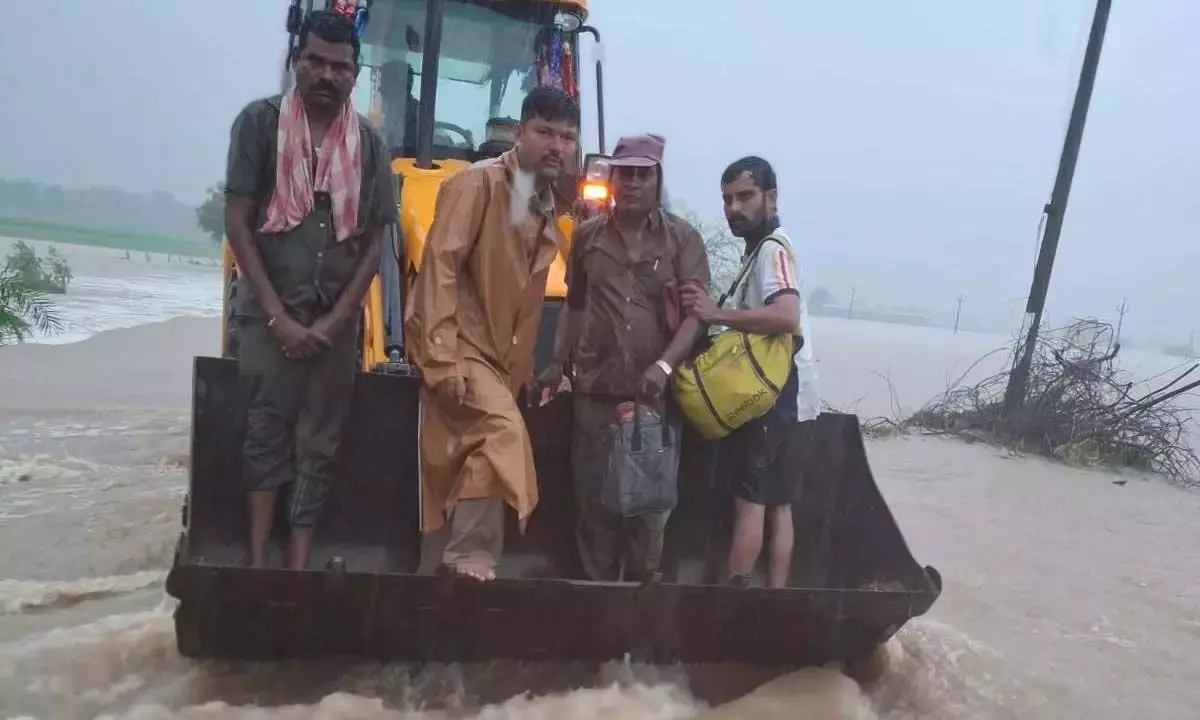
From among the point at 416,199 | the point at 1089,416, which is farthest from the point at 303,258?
the point at 1089,416

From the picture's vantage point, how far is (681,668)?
3.37 meters

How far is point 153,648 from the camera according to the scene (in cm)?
355

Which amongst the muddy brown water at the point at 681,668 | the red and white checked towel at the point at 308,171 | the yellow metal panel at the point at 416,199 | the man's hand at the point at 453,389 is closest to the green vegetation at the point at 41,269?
the muddy brown water at the point at 681,668

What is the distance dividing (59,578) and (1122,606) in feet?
17.4

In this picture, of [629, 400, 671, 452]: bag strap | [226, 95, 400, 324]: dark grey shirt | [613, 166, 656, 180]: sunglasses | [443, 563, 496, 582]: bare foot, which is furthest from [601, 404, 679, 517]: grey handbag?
[226, 95, 400, 324]: dark grey shirt

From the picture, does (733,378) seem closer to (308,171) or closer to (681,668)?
(681,668)

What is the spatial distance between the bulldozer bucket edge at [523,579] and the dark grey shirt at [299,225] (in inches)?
15.3

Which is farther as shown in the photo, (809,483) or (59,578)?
(59,578)

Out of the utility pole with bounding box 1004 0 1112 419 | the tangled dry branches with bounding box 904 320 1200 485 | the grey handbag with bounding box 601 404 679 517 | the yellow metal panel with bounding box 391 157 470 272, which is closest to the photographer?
the grey handbag with bounding box 601 404 679 517

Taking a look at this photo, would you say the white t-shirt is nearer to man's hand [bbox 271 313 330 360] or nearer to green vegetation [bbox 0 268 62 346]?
man's hand [bbox 271 313 330 360]

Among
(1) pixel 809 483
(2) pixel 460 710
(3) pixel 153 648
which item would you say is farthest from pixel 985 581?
(3) pixel 153 648

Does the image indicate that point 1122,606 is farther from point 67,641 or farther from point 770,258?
point 67,641

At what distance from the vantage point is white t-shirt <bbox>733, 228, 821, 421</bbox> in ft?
11.1

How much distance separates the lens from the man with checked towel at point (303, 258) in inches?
125
